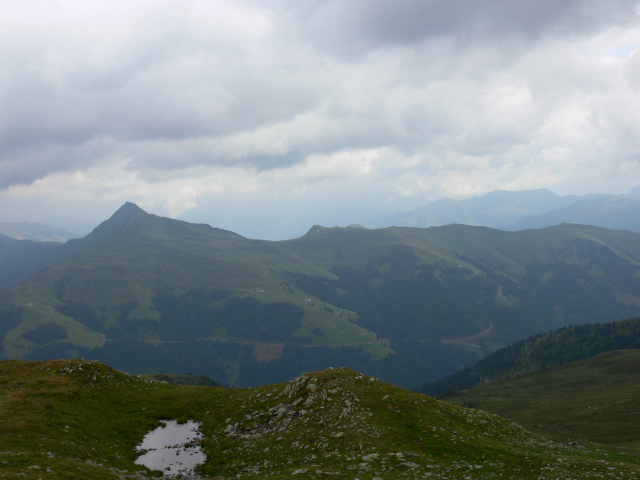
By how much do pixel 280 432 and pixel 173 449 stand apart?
12.5 m

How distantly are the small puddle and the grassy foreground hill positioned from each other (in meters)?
1.18

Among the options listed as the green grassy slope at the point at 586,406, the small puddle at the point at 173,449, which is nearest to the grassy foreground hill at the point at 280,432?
the small puddle at the point at 173,449

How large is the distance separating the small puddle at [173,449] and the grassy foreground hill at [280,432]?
1.18 m

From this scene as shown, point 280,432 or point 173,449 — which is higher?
point 280,432

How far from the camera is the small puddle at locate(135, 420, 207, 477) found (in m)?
41.1

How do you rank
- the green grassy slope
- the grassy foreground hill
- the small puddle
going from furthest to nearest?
1. the green grassy slope
2. the small puddle
3. the grassy foreground hill

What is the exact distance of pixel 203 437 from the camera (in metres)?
47.9

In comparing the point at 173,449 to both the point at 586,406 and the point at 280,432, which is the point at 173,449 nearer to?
the point at 280,432

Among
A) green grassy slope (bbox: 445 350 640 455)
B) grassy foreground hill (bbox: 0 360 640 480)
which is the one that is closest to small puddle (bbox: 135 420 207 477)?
grassy foreground hill (bbox: 0 360 640 480)

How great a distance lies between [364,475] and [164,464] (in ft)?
74.6

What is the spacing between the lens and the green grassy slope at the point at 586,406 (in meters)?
90.9

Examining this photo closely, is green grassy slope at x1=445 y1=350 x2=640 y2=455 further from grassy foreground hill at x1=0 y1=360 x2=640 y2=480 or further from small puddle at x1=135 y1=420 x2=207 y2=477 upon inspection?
small puddle at x1=135 y1=420 x2=207 y2=477

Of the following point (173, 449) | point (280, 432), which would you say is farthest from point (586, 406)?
point (173, 449)

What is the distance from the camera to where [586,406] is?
128m
